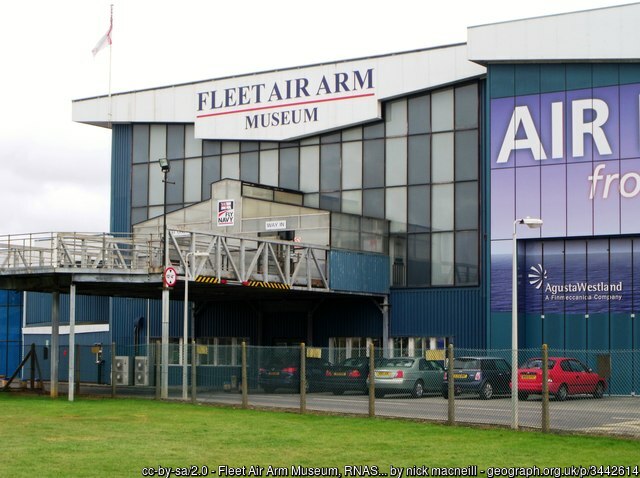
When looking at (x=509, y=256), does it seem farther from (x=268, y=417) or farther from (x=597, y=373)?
(x=268, y=417)

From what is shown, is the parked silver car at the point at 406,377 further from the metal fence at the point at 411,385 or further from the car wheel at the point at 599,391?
the car wheel at the point at 599,391

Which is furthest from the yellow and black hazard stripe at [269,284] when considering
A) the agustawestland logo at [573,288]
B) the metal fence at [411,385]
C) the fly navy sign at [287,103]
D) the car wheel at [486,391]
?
the car wheel at [486,391]

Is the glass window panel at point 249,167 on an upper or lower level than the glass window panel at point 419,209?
upper

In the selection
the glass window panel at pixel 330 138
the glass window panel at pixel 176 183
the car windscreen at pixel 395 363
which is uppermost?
the glass window panel at pixel 330 138

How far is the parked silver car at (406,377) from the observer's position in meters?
34.2

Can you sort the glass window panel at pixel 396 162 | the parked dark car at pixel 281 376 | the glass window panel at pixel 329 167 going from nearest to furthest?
the parked dark car at pixel 281 376 → the glass window panel at pixel 396 162 → the glass window panel at pixel 329 167

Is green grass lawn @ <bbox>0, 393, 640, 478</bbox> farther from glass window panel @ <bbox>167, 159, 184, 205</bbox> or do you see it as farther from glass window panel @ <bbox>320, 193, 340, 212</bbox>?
glass window panel @ <bbox>167, 159, 184, 205</bbox>

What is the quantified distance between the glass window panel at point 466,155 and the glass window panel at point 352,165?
4833 millimetres

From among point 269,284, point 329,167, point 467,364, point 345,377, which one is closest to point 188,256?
point 269,284

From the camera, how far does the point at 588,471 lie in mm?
15656

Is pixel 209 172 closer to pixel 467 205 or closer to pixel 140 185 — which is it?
pixel 140 185

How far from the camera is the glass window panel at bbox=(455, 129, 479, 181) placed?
43531mm

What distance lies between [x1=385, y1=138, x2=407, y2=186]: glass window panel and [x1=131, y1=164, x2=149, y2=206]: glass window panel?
42.9 feet

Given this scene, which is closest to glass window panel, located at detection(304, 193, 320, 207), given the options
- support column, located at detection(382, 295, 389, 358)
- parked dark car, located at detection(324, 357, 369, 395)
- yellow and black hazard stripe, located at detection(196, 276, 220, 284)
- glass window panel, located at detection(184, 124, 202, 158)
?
support column, located at detection(382, 295, 389, 358)
